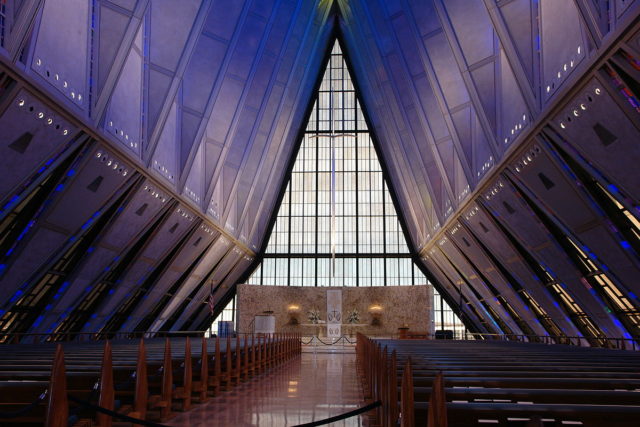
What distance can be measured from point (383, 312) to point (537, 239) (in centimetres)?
1851

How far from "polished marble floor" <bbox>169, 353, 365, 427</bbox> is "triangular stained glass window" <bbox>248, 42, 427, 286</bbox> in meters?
24.7

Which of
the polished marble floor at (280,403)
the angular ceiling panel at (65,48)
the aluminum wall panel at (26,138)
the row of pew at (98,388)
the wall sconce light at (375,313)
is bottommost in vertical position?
the polished marble floor at (280,403)

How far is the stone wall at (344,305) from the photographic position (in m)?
32.5

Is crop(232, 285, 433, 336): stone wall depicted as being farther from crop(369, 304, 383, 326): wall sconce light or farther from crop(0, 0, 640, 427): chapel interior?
crop(0, 0, 640, 427): chapel interior

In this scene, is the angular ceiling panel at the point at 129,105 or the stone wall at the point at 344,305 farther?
the stone wall at the point at 344,305

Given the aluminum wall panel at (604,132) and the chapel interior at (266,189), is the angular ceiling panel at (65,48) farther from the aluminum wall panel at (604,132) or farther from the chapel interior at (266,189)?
the aluminum wall panel at (604,132)

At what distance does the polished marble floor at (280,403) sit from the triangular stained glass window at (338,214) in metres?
24.7

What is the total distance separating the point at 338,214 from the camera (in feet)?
123

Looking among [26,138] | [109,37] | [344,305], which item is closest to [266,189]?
[344,305]

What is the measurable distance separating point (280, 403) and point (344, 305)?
1006 inches

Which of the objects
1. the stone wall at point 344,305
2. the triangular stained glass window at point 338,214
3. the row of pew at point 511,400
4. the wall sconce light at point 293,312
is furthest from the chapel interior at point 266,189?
the triangular stained glass window at point 338,214

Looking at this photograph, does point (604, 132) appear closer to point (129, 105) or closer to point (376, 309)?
point (129, 105)

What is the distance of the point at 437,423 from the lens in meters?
2.76

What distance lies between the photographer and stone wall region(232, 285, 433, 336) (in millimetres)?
32469
